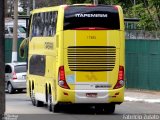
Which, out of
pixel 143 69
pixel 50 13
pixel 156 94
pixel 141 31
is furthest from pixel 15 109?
pixel 141 31

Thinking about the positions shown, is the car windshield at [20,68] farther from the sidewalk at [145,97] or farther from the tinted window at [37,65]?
the tinted window at [37,65]

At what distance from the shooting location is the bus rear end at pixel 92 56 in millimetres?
17922

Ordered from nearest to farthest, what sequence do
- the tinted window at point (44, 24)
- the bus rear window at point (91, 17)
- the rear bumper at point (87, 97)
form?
the rear bumper at point (87, 97) < the bus rear window at point (91, 17) < the tinted window at point (44, 24)

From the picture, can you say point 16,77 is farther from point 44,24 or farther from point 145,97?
point 44,24

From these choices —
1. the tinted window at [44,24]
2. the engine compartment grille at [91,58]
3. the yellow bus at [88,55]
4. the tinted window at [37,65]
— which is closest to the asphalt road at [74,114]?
the yellow bus at [88,55]

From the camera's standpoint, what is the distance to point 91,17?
1816 centimetres

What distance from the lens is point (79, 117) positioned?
17344 millimetres

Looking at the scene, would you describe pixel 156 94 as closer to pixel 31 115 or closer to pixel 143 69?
pixel 143 69

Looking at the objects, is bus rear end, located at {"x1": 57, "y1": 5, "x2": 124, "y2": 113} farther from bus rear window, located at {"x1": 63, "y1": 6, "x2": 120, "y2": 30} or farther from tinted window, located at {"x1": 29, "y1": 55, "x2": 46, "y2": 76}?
tinted window, located at {"x1": 29, "y1": 55, "x2": 46, "y2": 76}

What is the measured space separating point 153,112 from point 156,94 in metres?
8.36

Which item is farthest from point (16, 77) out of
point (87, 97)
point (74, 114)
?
point (87, 97)

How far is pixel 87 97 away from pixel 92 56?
1340mm

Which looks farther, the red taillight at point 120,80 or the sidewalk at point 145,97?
the sidewalk at point 145,97

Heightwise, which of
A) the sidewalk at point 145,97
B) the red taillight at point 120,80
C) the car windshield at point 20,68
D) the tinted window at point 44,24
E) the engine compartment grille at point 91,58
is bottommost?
the sidewalk at point 145,97
